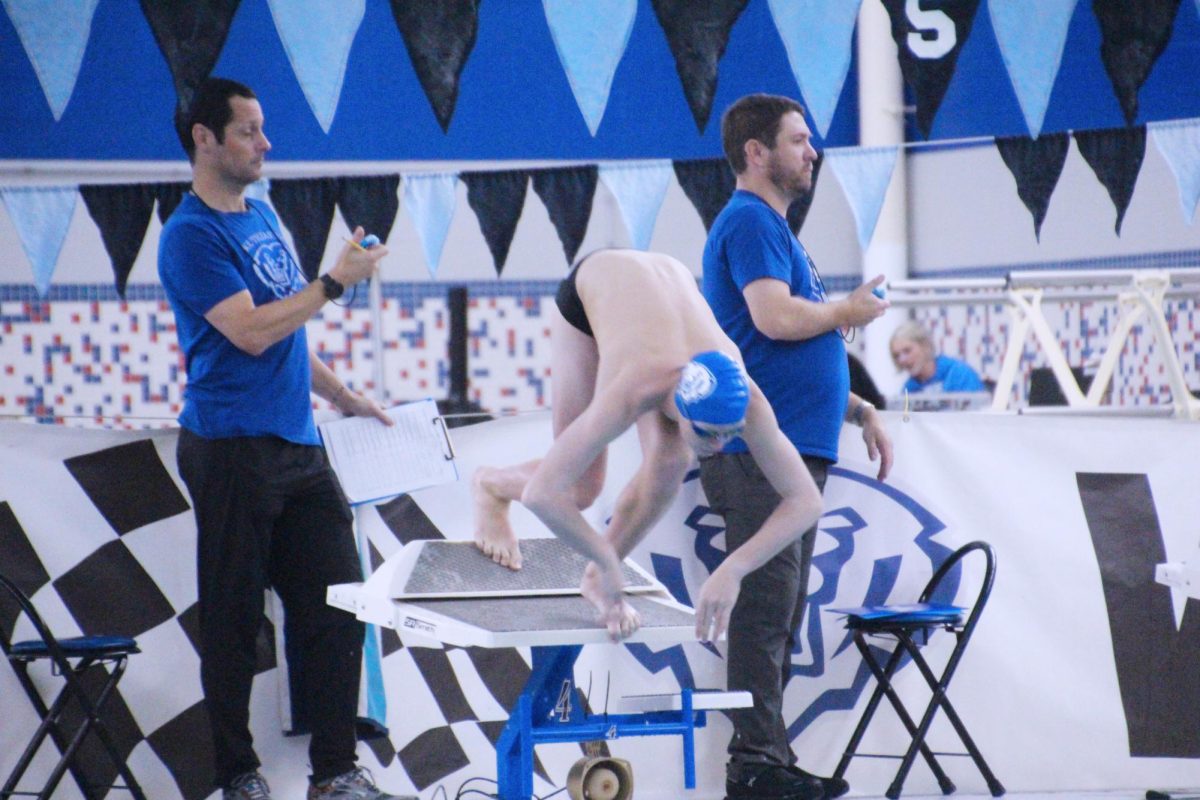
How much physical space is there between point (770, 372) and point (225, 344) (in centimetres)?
139

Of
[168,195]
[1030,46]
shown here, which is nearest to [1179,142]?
[1030,46]

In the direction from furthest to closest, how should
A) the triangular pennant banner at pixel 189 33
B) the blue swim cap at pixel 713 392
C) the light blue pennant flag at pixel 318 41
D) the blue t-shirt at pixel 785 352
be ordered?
the light blue pennant flag at pixel 318 41, the triangular pennant banner at pixel 189 33, the blue t-shirt at pixel 785 352, the blue swim cap at pixel 713 392

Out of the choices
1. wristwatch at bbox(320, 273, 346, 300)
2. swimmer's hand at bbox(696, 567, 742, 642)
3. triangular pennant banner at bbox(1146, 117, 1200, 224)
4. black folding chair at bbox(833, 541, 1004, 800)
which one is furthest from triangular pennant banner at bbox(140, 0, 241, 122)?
triangular pennant banner at bbox(1146, 117, 1200, 224)

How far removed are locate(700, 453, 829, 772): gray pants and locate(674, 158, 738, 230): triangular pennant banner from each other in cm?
129

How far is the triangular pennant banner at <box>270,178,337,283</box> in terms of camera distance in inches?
178

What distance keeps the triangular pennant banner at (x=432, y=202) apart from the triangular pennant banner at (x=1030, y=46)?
189 centimetres

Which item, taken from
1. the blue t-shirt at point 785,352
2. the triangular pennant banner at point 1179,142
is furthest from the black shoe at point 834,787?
the triangular pennant banner at point 1179,142

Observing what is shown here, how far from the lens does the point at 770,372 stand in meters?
3.64

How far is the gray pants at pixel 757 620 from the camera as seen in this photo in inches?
139

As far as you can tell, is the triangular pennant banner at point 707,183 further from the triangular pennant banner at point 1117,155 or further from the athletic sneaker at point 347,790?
the athletic sneaker at point 347,790

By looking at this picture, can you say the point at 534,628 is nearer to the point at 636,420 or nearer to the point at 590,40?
the point at 636,420

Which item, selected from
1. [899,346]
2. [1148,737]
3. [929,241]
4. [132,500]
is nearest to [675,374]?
[132,500]

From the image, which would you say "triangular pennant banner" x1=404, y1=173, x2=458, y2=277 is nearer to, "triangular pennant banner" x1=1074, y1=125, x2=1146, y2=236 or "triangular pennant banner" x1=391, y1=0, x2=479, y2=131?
"triangular pennant banner" x1=391, y1=0, x2=479, y2=131

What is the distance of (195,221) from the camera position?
3492 millimetres
